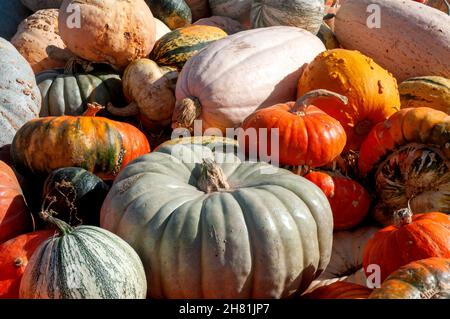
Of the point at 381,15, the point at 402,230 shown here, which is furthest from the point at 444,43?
the point at 402,230

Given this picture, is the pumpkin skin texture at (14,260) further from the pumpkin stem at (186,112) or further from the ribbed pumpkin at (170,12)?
the ribbed pumpkin at (170,12)

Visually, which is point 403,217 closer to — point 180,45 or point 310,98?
point 310,98

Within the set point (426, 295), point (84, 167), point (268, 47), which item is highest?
point (268, 47)

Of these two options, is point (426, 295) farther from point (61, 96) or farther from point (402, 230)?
point (61, 96)

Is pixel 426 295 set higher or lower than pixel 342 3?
lower

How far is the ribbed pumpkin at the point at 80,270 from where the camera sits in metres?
1.82

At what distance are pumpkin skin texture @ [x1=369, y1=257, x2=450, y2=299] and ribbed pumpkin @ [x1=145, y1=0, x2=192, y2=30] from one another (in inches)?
130

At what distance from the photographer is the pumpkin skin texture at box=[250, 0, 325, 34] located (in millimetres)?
4195

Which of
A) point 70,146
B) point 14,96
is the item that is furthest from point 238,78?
point 14,96

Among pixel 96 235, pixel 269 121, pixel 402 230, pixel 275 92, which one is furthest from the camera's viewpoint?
pixel 275 92

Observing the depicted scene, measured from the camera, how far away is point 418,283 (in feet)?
5.98

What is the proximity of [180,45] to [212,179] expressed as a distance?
187 cm

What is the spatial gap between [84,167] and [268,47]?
1.35m

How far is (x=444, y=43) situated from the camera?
385 centimetres
